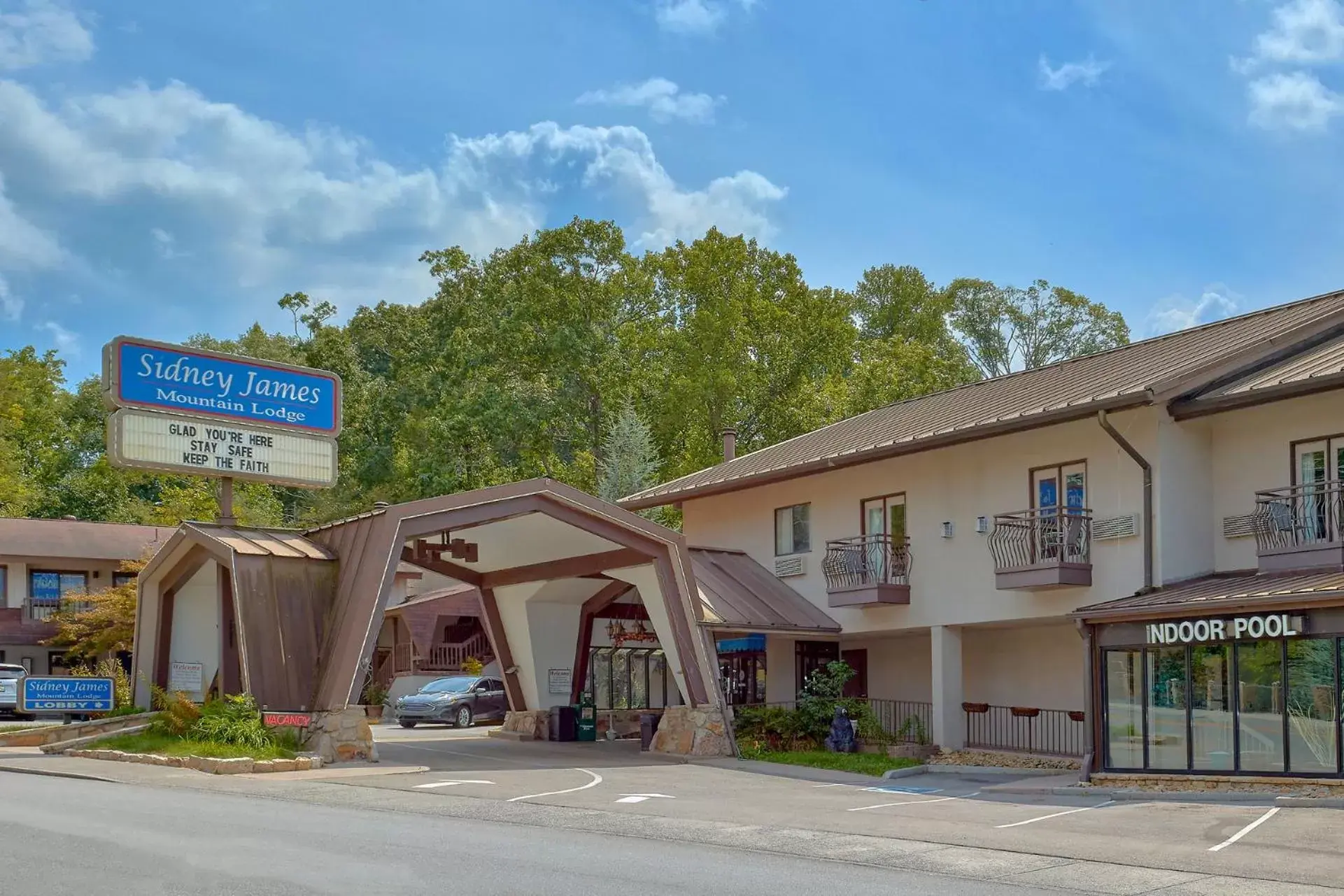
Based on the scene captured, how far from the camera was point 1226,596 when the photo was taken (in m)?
21.0

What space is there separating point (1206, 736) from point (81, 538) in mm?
39038

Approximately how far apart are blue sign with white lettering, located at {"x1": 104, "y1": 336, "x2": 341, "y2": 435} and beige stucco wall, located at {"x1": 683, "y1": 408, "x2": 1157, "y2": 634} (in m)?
10.6

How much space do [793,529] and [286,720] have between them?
1307 centimetres

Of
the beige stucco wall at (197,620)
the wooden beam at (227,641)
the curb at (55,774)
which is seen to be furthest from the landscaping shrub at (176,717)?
the beige stucco wall at (197,620)

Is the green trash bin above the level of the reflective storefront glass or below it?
below

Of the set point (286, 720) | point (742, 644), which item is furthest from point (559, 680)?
point (286, 720)

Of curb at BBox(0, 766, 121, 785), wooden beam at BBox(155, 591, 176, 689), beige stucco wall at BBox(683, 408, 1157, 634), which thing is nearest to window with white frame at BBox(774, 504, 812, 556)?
beige stucco wall at BBox(683, 408, 1157, 634)

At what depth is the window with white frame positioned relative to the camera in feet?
107

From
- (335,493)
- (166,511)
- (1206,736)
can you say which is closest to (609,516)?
(1206,736)

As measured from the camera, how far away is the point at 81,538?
48656 millimetres

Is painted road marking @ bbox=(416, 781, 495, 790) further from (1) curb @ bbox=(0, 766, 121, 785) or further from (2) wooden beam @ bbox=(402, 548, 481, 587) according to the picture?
(2) wooden beam @ bbox=(402, 548, 481, 587)

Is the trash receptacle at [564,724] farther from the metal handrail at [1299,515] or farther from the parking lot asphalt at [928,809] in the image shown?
the metal handrail at [1299,515]

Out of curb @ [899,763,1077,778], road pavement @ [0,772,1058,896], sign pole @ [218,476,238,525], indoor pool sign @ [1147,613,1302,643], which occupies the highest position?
sign pole @ [218,476,238,525]

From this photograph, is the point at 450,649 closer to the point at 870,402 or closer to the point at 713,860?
the point at 870,402
